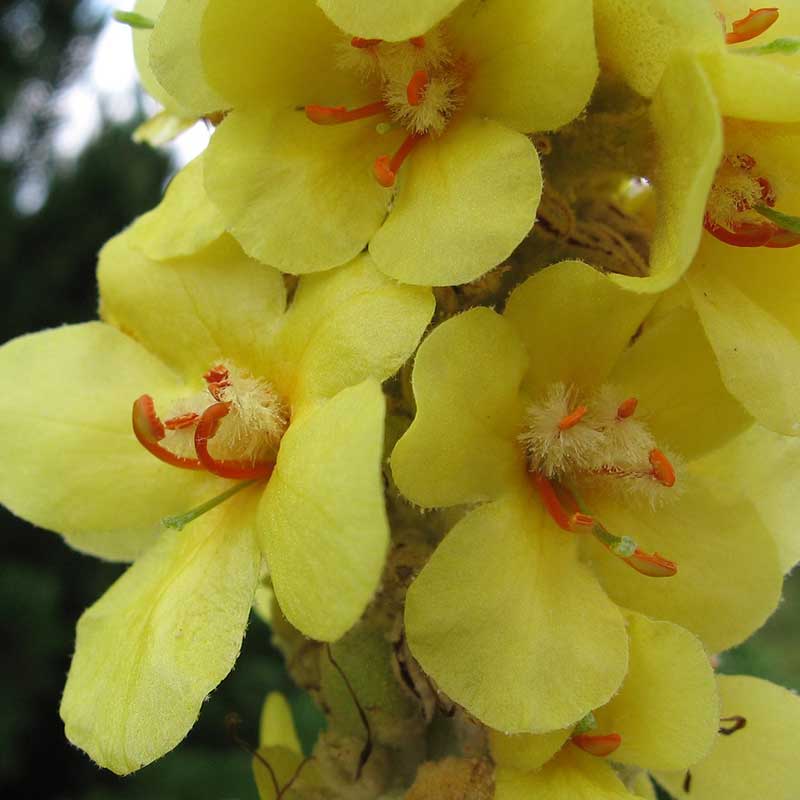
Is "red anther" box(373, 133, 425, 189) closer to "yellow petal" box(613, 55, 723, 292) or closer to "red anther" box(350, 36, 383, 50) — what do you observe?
"red anther" box(350, 36, 383, 50)

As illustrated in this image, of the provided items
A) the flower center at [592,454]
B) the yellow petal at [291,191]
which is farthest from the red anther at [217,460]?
the flower center at [592,454]

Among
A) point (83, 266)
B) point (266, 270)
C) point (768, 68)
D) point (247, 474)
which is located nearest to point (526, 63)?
point (768, 68)

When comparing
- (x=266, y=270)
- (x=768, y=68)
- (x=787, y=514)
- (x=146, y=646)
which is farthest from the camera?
(x=787, y=514)

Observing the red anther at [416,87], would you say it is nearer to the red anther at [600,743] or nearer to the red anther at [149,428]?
the red anther at [149,428]

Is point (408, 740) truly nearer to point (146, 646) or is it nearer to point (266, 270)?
point (146, 646)

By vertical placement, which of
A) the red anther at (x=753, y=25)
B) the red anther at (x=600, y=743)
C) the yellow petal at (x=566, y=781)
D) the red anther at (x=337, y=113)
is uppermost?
the red anther at (x=337, y=113)

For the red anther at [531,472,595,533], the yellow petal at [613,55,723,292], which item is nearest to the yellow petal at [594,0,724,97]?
the yellow petal at [613,55,723,292]
